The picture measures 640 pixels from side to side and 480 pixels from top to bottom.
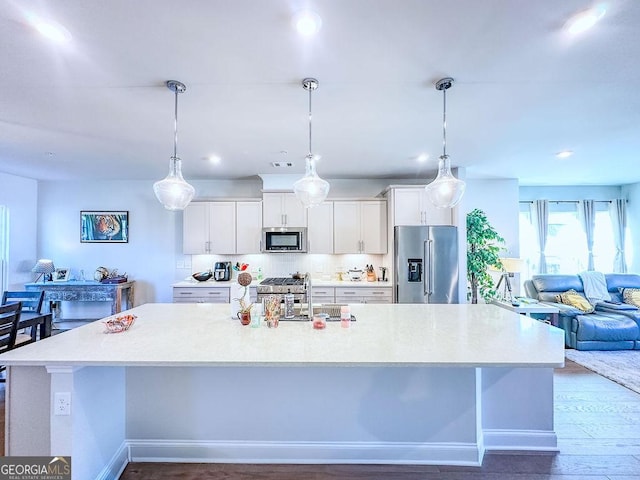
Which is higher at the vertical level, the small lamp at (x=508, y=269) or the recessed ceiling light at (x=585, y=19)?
the recessed ceiling light at (x=585, y=19)

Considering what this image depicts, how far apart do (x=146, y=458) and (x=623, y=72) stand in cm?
408

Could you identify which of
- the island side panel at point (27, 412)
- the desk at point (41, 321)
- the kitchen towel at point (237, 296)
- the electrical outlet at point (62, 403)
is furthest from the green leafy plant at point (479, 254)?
the desk at point (41, 321)

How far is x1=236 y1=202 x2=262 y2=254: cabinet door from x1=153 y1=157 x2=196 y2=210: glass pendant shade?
7.69ft

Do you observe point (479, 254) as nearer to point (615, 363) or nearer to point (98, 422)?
point (615, 363)

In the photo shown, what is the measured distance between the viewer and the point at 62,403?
4.98ft

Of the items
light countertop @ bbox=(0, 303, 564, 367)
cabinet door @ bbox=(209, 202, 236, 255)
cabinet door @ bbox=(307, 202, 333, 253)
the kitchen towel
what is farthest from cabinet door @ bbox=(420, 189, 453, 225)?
the kitchen towel

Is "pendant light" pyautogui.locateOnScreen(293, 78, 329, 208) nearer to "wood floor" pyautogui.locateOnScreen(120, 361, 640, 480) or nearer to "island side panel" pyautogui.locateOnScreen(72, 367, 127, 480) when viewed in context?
"island side panel" pyautogui.locateOnScreen(72, 367, 127, 480)

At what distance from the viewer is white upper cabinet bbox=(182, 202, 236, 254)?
4699mm

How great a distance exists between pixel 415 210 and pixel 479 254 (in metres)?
1.26

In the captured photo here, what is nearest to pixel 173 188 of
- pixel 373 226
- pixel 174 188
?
pixel 174 188

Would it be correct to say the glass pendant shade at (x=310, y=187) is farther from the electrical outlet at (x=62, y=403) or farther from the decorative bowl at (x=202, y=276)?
the decorative bowl at (x=202, y=276)

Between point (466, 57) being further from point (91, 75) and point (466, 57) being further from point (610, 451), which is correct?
point (610, 451)

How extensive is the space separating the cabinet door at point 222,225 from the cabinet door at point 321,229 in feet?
3.98

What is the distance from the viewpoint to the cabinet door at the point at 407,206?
14.2ft
